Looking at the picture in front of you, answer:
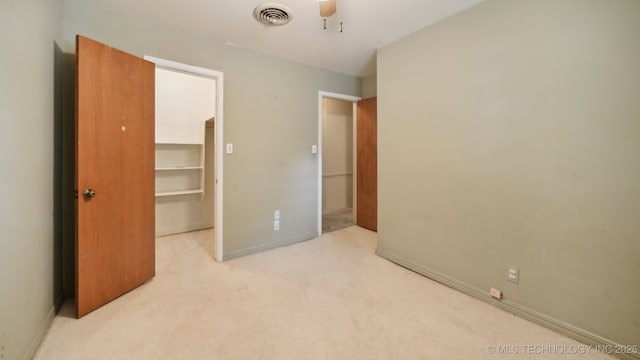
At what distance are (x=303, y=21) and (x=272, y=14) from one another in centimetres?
29

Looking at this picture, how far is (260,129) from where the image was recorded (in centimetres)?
303

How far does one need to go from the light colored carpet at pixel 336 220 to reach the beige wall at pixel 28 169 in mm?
2968

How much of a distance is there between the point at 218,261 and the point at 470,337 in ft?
7.77

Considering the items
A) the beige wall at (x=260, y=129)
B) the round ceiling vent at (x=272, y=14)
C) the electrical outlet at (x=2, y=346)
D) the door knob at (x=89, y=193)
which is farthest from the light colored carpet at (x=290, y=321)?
the round ceiling vent at (x=272, y=14)

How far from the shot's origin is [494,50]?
1.96m

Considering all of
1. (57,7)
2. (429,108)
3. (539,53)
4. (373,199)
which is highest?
(57,7)

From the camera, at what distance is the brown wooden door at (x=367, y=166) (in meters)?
3.94

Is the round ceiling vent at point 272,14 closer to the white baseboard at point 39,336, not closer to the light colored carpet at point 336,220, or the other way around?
the white baseboard at point 39,336

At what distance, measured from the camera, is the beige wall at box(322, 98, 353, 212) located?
512 cm

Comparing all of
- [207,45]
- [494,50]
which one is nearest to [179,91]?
[207,45]

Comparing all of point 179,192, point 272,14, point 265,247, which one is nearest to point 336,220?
point 265,247

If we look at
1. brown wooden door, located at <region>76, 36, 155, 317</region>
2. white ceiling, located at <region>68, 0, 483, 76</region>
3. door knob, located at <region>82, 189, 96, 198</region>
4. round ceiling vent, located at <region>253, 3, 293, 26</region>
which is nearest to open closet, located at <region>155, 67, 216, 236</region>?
white ceiling, located at <region>68, 0, 483, 76</region>

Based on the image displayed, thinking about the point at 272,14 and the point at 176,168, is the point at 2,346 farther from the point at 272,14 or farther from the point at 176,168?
the point at 176,168

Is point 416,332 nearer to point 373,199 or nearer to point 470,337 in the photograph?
point 470,337
